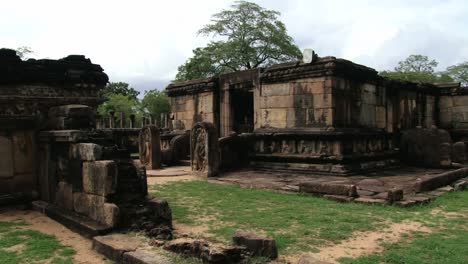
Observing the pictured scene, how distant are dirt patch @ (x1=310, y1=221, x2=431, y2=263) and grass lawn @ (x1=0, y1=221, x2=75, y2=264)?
9.45 feet

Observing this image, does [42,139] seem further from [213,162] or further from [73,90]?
[213,162]

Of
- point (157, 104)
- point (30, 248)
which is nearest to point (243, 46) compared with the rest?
point (157, 104)

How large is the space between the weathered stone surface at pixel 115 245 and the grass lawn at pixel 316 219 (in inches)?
41.9

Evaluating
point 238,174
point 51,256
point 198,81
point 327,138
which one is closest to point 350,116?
point 327,138

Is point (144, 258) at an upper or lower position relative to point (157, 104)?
lower

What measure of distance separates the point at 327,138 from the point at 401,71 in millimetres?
33554

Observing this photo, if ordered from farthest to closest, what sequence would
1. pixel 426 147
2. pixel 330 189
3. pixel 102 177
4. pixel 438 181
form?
pixel 426 147 < pixel 438 181 < pixel 330 189 < pixel 102 177

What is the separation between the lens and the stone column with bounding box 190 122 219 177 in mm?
11227

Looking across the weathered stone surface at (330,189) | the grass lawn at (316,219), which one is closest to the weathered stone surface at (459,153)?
the grass lawn at (316,219)

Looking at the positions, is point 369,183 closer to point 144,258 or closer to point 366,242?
point 366,242

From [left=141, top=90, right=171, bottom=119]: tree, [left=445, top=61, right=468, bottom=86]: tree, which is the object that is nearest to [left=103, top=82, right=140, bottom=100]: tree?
[left=141, top=90, right=171, bottom=119]: tree

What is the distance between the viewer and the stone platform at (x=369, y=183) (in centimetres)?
746

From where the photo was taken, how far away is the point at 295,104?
38.8 ft

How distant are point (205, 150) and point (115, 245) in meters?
6.93
